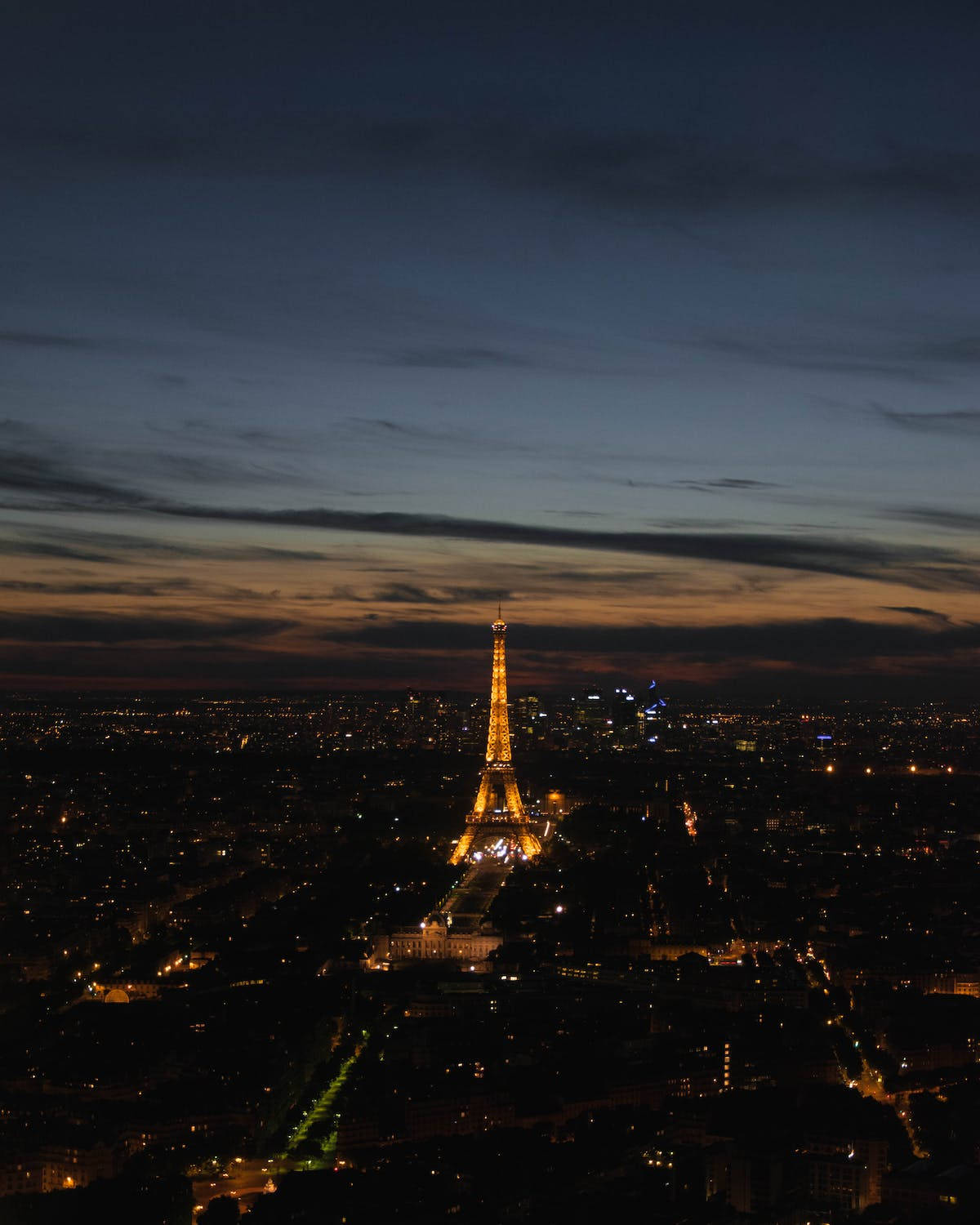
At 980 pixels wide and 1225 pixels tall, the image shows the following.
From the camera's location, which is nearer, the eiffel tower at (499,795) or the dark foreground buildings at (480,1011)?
the dark foreground buildings at (480,1011)

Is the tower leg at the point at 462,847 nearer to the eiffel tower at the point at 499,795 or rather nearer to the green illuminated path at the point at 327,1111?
the eiffel tower at the point at 499,795

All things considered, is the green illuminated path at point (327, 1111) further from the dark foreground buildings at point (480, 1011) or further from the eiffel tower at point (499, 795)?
the eiffel tower at point (499, 795)

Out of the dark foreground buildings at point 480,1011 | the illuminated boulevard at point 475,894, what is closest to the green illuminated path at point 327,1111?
the dark foreground buildings at point 480,1011

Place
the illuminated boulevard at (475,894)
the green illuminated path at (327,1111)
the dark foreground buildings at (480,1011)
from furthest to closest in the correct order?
1. the illuminated boulevard at (475,894)
2. the green illuminated path at (327,1111)
3. the dark foreground buildings at (480,1011)

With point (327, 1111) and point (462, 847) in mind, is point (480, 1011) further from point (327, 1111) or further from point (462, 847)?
point (462, 847)

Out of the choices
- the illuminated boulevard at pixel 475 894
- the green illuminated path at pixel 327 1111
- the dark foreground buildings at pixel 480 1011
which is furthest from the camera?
the illuminated boulevard at pixel 475 894

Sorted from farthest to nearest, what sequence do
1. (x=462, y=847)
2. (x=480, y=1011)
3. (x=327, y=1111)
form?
(x=462, y=847) < (x=480, y=1011) < (x=327, y=1111)

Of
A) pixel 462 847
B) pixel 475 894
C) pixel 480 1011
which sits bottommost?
pixel 462 847

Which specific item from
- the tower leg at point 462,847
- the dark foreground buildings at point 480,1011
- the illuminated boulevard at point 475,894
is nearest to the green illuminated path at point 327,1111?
the dark foreground buildings at point 480,1011

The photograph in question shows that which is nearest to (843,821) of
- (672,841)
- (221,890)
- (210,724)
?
(672,841)

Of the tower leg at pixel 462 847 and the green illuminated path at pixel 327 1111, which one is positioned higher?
the green illuminated path at pixel 327 1111

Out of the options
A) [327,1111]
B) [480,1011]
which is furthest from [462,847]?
[327,1111]
